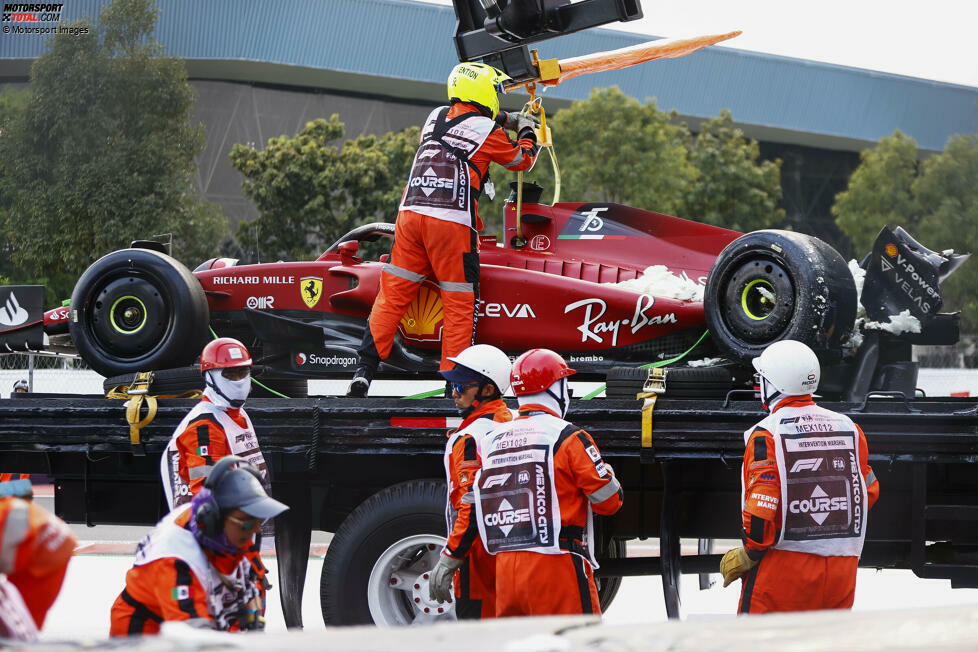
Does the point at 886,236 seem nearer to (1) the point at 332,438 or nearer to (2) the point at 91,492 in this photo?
(1) the point at 332,438

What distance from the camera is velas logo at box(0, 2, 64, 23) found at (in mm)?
26906

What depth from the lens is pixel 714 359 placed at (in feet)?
19.4

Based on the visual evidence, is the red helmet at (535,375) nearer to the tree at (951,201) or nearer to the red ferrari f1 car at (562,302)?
the red ferrari f1 car at (562,302)

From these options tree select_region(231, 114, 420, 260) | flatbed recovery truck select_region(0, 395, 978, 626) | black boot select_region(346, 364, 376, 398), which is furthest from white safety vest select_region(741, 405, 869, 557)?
tree select_region(231, 114, 420, 260)

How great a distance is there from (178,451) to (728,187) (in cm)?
2786

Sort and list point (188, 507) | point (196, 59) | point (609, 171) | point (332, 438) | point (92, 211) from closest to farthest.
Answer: point (188, 507) < point (332, 438) < point (92, 211) < point (609, 171) < point (196, 59)

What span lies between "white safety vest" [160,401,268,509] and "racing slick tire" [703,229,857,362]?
2.41 meters

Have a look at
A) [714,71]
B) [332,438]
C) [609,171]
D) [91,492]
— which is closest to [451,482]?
[332,438]

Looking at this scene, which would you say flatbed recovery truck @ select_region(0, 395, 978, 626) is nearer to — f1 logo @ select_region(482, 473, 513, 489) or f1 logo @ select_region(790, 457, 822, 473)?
f1 logo @ select_region(790, 457, 822, 473)

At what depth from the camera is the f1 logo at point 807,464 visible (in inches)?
173

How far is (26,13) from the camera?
27.4 m

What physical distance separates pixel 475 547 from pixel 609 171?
75.9ft

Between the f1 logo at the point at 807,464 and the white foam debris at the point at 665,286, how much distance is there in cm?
176

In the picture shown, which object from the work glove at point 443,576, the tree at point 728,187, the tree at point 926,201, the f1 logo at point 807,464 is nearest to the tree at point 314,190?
the tree at point 728,187
